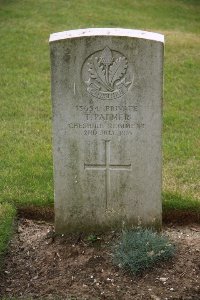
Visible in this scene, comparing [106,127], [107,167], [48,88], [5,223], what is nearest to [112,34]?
[106,127]

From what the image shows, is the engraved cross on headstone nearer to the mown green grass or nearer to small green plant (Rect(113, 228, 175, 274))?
small green plant (Rect(113, 228, 175, 274))

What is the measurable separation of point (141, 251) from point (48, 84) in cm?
651

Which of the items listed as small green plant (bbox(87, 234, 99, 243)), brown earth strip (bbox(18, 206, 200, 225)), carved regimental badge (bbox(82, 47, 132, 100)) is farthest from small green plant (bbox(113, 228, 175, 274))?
carved regimental badge (bbox(82, 47, 132, 100))

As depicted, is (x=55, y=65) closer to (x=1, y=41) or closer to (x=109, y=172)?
(x=109, y=172)

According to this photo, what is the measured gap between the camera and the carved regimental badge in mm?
5188

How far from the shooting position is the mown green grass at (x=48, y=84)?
7078 mm

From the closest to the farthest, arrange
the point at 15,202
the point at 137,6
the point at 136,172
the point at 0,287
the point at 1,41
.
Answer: the point at 0,287, the point at 136,172, the point at 15,202, the point at 1,41, the point at 137,6

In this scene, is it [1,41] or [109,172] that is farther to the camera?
[1,41]

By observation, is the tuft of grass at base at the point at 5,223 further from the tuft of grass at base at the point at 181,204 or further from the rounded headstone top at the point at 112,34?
the rounded headstone top at the point at 112,34

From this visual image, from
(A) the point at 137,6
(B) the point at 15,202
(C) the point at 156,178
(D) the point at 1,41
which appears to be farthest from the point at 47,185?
(A) the point at 137,6

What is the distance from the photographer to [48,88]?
10.9 meters

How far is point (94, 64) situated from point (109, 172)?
989 millimetres

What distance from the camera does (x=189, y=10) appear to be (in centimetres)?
1883

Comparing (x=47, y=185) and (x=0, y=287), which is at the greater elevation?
(x=47, y=185)
